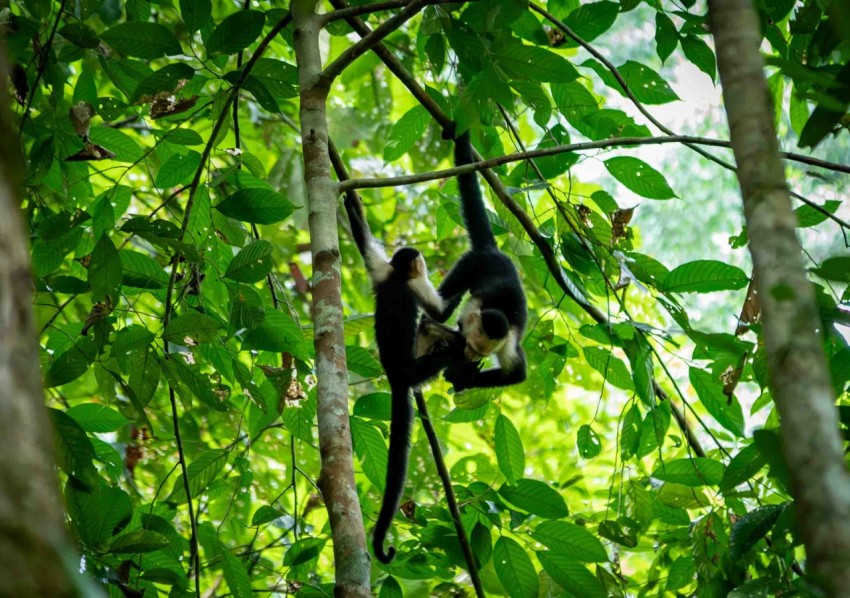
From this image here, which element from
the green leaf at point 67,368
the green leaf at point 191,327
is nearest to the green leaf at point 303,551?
the green leaf at point 191,327

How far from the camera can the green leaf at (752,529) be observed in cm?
230

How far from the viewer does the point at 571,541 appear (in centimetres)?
306

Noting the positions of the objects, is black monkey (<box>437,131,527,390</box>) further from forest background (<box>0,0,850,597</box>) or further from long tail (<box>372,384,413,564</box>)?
long tail (<box>372,384,413,564</box>)

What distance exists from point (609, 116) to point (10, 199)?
2.79 metres

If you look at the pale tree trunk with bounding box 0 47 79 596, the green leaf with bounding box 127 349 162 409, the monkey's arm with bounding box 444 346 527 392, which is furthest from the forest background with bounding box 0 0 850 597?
the pale tree trunk with bounding box 0 47 79 596

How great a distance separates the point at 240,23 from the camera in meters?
2.81

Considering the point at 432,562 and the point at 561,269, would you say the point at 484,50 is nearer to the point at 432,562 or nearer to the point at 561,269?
the point at 561,269

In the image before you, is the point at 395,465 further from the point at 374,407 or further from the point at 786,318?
the point at 786,318

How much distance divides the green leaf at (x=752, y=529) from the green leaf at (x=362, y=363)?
139 centimetres

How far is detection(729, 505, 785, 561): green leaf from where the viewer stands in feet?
7.54

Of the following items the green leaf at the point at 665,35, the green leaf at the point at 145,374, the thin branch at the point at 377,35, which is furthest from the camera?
the green leaf at the point at 665,35

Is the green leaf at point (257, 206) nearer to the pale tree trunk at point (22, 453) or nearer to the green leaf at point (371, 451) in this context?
the green leaf at point (371, 451)

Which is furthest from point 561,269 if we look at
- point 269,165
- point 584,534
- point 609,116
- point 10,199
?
point 269,165

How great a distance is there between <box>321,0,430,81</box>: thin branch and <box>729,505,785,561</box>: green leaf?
1.79m
